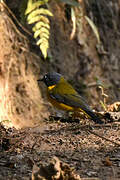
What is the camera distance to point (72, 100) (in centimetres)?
709

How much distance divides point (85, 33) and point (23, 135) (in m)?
5.65

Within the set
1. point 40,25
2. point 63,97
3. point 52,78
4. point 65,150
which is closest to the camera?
point 65,150

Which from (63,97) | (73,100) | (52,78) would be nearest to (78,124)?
(73,100)

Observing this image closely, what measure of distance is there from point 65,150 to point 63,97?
9.52ft

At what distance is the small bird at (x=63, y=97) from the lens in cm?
692

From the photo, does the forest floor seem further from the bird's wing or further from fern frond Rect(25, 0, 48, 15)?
fern frond Rect(25, 0, 48, 15)

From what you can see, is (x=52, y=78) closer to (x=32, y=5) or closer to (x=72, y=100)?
(x=72, y=100)

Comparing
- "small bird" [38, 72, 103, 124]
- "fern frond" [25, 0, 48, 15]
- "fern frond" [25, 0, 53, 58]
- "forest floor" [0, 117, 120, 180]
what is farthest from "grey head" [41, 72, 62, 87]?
"forest floor" [0, 117, 120, 180]

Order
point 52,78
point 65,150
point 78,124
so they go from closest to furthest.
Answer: point 65,150, point 78,124, point 52,78

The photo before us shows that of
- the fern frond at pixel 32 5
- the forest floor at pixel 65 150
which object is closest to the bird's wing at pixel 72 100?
the forest floor at pixel 65 150

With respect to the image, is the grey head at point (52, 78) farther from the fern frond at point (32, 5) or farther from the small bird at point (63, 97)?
the fern frond at point (32, 5)

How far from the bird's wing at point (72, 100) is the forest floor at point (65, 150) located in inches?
50.3

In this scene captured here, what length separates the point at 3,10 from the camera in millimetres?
7516

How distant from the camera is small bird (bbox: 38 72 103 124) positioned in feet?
22.7
